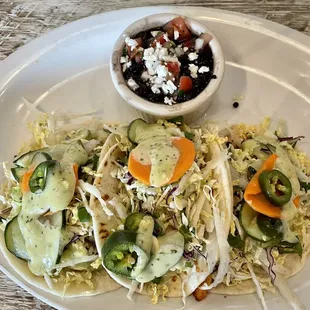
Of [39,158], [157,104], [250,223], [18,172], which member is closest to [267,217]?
[250,223]

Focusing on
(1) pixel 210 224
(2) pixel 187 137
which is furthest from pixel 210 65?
(1) pixel 210 224

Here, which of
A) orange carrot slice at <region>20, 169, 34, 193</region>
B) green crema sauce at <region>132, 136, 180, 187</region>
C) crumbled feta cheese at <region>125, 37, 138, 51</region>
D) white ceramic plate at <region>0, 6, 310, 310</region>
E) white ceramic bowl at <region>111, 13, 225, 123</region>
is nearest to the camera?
green crema sauce at <region>132, 136, 180, 187</region>

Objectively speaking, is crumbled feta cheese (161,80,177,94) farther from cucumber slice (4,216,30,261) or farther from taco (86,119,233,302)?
cucumber slice (4,216,30,261)

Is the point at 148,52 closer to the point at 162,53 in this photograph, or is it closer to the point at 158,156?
the point at 162,53

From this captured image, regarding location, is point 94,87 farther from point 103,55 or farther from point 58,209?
point 58,209

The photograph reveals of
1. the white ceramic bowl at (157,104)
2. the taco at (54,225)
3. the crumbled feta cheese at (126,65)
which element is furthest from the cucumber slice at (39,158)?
the crumbled feta cheese at (126,65)

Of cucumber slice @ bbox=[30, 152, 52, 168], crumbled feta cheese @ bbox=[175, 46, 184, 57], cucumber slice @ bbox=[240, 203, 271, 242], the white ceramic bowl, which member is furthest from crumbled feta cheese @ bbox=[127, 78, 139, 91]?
cucumber slice @ bbox=[240, 203, 271, 242]
